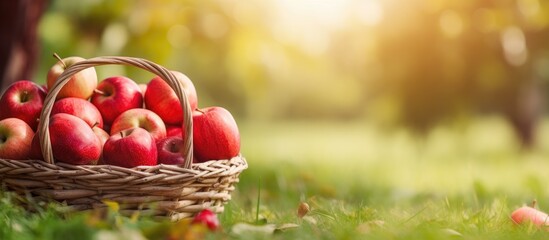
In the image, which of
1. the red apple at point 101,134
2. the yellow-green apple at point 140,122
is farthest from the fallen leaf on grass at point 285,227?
the red apple at point 101,134

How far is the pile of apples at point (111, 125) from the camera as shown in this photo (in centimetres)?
238

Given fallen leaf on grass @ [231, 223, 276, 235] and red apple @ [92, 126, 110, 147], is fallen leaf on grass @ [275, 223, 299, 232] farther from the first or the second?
red apple @ [92, 126, 110, 147]

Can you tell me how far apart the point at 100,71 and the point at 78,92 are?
2835 mm

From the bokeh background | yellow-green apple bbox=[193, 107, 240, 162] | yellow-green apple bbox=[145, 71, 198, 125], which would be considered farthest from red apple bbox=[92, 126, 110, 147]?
the bokeh background

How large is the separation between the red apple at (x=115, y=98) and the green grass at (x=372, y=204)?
468 millimetres

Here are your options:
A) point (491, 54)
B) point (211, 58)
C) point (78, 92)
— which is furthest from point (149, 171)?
point (491, 54)

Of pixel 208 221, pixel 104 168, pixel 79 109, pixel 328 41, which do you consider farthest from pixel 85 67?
pixel 328 41

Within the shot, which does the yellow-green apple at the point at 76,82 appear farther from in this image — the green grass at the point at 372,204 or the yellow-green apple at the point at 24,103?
the green grass at the point at 372,204

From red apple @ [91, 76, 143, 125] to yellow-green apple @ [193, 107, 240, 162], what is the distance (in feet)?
0.88

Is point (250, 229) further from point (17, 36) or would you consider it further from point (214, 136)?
point (17, 36)

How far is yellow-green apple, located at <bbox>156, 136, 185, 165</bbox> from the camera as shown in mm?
2482

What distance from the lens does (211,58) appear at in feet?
19.4

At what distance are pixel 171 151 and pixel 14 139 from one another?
52 centimetres

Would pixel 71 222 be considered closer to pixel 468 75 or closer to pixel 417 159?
pixel 468 75
